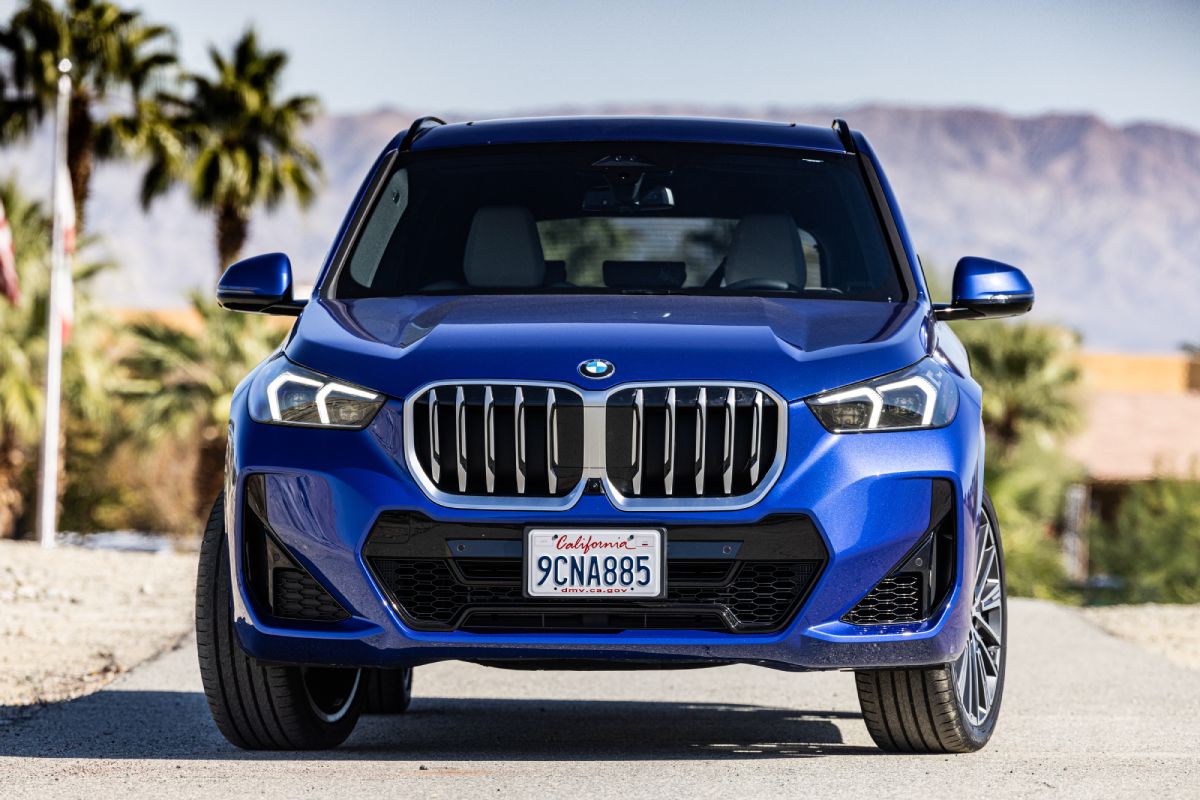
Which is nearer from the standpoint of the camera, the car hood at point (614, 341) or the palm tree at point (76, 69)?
the car hood at point (614, 341)

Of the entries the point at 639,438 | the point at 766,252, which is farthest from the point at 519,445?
the point at 766,252

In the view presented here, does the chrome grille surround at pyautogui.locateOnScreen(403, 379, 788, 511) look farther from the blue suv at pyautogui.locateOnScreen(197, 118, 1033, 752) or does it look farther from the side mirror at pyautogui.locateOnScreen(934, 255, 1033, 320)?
the side mirror at pyautogui.locateOnScreen(934, 255, 1033, 320)

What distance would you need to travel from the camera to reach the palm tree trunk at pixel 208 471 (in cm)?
3172

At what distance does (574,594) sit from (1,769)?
177 centimetres

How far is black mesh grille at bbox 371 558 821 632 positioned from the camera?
508 cm

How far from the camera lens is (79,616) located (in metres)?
11.2

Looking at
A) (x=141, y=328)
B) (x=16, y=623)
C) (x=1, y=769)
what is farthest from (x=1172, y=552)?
(x=1, y=769)

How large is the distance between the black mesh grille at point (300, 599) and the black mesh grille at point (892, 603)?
4.39 ft

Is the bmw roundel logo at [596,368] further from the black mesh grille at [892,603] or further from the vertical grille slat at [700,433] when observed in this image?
the black mesh grille at [892,603]

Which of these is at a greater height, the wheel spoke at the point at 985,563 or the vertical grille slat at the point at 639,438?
the vertical grille slat at the point at 639,438

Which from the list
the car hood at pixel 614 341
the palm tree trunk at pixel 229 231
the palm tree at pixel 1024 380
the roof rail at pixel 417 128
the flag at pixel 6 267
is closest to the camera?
the car hood at pixel 614 341

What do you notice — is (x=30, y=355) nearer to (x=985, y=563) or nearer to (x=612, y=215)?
(x=612, y=215)

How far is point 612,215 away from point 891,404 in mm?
1667

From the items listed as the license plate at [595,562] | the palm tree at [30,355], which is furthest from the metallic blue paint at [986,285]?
the palm tree at [30,355]
